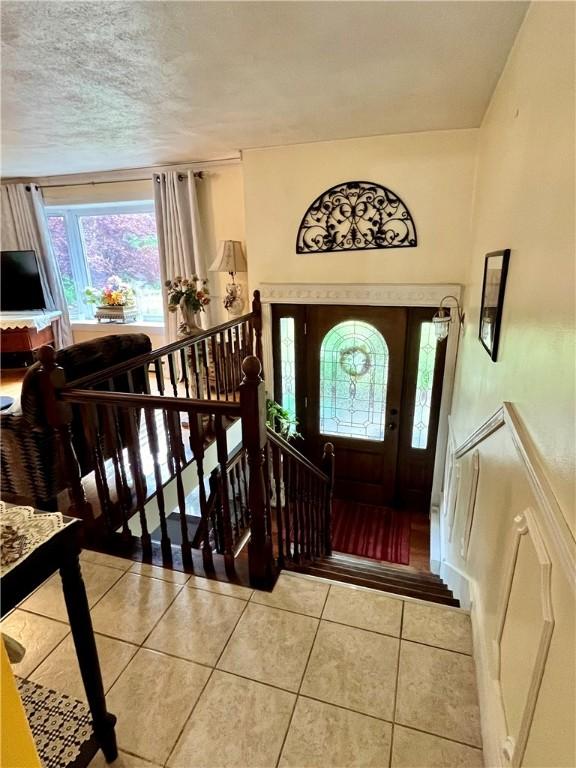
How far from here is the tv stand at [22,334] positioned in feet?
16.3

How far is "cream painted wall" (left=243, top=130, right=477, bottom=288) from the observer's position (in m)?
3.13

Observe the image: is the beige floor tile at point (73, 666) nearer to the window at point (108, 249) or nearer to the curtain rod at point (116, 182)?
the curtain rod at point (116, 182)

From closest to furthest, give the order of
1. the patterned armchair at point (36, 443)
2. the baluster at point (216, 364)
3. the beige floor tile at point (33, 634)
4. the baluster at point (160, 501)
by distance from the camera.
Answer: the beige floor tile at point (33, 634) → the baluster at point (160, 501) → the patterned armchair at point (36, 443) → the baluster at point (216, 364)

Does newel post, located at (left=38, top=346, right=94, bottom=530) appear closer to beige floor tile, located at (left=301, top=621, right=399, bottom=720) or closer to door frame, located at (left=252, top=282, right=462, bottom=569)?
beige floor tile, located at (left=301, top=621, right=399, bottom=720)

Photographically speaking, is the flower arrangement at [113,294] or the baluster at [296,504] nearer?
the baluster at [296,504]

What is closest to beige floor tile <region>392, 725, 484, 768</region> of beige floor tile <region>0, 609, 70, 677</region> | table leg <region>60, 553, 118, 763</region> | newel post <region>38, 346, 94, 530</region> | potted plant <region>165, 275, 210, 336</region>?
table leg <region>60, 553, 118, 763</region>

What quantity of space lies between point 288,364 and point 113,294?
2.90 meters

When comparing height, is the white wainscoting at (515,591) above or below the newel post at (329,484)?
above

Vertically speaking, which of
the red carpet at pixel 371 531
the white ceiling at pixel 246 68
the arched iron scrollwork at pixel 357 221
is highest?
the white ceiling at pixel 246 68

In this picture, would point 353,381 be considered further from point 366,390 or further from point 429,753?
point 429,753

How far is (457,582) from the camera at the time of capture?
7.68ft

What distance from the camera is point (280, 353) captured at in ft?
13.2

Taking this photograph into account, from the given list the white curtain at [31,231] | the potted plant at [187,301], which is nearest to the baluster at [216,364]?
the potted plant at [187,301]

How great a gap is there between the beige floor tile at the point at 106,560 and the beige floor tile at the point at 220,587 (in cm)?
37
